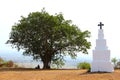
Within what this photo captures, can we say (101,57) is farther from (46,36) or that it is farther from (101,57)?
(46,36)

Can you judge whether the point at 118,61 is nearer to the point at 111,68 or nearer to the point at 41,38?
the point at 41,38

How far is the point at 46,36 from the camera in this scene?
38.3 m

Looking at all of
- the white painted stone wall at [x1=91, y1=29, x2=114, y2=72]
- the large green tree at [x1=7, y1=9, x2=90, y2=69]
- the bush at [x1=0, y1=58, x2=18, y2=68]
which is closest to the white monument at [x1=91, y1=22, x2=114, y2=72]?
the white painted stone wall at [x1=91, y1=29, x2=114, y2=72]

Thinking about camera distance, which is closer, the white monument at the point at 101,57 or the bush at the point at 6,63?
the white monument at the point at 101,57

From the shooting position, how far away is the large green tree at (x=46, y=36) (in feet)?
126

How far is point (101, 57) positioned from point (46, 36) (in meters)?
9.85

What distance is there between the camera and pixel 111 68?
2923 cm

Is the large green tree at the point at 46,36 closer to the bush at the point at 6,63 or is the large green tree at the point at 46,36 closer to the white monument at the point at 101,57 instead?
the bush at the point at 6,63

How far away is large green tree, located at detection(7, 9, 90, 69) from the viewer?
38.4 meters

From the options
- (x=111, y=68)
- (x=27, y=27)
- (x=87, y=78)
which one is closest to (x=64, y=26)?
(x=27, y=27)

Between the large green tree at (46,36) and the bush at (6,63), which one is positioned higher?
the large green tree at (46,36)

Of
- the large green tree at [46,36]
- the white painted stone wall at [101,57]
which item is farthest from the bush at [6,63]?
the white painted stone wall at [101,57]

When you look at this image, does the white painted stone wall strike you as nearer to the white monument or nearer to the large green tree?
the white monument

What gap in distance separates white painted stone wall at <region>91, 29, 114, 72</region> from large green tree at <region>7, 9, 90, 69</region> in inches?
335
